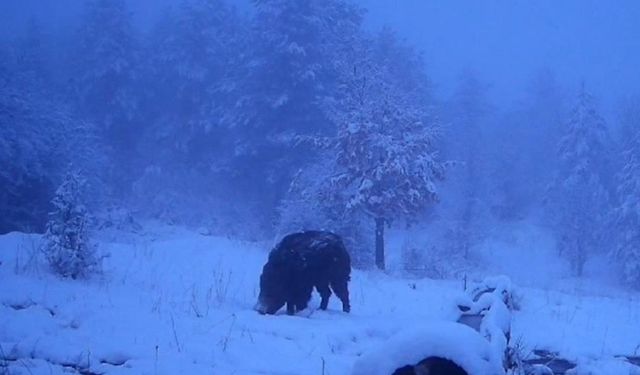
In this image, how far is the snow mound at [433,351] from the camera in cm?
369

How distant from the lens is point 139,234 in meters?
27.5

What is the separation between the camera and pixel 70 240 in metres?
10.8

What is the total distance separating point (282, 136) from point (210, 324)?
2462 cm

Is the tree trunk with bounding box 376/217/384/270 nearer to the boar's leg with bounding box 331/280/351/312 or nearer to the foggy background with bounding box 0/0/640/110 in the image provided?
the boar's leg with bounding box 331/280/351/312

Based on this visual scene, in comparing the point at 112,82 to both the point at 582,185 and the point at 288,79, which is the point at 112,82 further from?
the point at 582,185

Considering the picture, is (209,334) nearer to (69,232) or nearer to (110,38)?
(69,232)

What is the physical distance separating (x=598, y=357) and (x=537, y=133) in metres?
41.5

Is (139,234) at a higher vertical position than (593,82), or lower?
lower

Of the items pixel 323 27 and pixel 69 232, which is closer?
pixel 69 232

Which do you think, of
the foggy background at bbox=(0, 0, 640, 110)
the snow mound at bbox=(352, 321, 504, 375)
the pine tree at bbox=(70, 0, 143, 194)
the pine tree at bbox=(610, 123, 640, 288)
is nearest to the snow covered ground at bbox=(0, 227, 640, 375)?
the snow mound at bbox=(352, 321, 504, 375)

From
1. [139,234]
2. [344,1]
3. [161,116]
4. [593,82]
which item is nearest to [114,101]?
[161,116]

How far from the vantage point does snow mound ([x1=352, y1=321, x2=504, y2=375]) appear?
12.1 feet

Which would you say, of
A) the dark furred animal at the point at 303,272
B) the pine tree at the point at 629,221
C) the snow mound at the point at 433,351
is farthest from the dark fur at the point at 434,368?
the pine tree at the point at 629,221

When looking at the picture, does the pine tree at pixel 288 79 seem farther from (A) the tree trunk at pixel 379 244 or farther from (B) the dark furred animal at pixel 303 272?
(B) the dark furred animal at pixel 303 272
